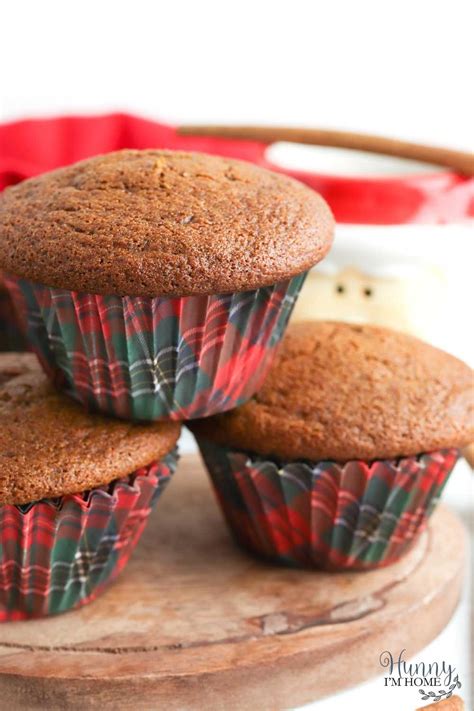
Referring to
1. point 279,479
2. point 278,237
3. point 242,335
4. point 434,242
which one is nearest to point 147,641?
point 279,479

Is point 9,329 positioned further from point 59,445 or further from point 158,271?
point 158,271

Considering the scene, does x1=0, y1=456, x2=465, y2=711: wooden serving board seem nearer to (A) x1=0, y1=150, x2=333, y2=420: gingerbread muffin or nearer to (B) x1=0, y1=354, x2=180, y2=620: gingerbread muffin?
(B) x1=0, y1=354, x2=180, y2=620: gingerbread muffin

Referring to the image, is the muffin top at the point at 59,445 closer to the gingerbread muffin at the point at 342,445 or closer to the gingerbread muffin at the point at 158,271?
the gingerbread muffin at the point at 158,271

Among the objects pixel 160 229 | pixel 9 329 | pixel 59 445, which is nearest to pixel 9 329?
pixel 9 329

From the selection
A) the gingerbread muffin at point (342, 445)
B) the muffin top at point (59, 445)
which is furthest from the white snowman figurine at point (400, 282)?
the muffin top at point (59, 445)

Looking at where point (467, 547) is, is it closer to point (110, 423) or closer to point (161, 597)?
point (161, 597)

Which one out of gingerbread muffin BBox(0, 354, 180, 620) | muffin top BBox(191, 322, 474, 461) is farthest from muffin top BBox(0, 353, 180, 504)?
muffin top BBox(191, 322, 474, 461)
